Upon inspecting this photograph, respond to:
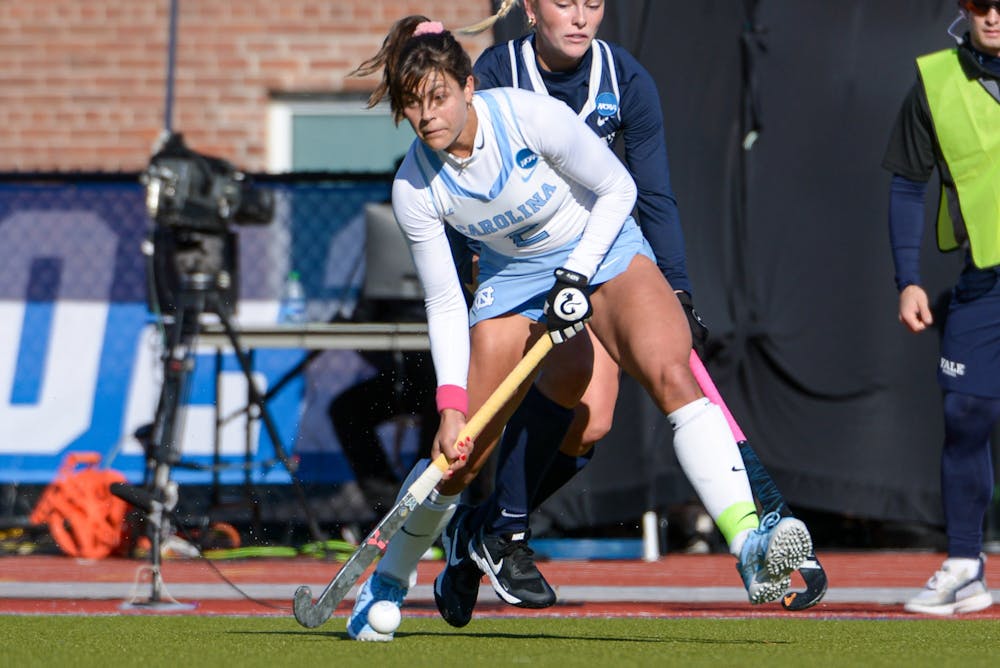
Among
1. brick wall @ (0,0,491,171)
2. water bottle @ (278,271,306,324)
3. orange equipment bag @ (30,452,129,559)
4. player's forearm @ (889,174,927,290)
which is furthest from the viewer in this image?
brick wall @ (0,0,491,171)

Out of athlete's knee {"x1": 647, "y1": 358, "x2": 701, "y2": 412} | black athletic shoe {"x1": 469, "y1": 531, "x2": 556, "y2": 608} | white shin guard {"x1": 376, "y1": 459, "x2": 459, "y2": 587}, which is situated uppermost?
athlete's knee {"x1": 647, "y1": 358, "x2": 701, "y2": 412}

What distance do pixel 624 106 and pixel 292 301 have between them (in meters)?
3.97

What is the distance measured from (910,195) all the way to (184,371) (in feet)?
10.6

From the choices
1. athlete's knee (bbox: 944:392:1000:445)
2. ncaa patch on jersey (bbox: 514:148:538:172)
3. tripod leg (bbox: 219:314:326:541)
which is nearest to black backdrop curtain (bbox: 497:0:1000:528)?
tripod leg (bbox: 219:314:326:541)

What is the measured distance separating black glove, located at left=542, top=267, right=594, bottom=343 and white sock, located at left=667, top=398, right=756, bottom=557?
0.33 m

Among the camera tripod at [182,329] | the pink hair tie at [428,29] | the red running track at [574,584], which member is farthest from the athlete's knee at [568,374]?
the camera tripod at [182,329]

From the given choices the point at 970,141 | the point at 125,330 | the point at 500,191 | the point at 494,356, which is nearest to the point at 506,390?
the point at 494,356

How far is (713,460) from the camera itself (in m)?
4.05

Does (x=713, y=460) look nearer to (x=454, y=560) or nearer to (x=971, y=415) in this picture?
(x=454, y=560)

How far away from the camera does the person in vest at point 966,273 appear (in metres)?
5.43

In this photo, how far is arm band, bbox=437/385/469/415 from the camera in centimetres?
426

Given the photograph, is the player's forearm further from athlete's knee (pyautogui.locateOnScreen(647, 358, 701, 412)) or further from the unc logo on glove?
the unc logo on glove

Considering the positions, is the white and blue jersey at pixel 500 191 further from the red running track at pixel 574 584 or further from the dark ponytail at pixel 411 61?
the red running track at pixel 574 584

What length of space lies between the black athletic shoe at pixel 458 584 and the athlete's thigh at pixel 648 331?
0.86m
